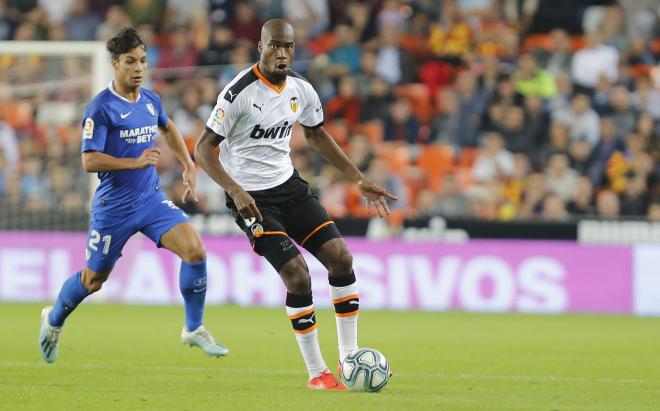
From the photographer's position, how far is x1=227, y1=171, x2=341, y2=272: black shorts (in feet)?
27.1

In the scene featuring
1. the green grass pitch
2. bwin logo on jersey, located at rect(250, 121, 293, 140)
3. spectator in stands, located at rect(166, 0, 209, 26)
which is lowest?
the green grass pitch

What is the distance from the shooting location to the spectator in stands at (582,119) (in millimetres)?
18656

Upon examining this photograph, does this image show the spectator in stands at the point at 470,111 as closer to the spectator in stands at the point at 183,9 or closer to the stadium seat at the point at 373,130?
the stadium seat at the point at 373,130

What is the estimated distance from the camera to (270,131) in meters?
8.55

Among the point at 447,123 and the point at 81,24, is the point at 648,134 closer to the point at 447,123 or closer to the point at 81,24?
the point at 447,123

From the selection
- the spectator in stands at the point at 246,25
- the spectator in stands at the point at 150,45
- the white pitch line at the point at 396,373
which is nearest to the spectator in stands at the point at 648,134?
the spectator in stands at the point at 246,25

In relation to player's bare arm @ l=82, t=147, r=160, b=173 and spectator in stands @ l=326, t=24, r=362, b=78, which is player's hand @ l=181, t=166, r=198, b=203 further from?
spectator in stands @ l=326, t=24, r=362, b=78

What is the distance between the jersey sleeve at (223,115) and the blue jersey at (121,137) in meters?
1.14

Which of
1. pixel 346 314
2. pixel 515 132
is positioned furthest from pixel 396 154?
pixel 346 314

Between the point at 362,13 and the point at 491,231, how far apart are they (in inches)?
228

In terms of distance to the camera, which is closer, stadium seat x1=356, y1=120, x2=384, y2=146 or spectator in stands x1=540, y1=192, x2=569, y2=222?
spectator in stands x1=540, y1=192, x2=569, y2=222

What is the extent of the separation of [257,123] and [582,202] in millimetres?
9649

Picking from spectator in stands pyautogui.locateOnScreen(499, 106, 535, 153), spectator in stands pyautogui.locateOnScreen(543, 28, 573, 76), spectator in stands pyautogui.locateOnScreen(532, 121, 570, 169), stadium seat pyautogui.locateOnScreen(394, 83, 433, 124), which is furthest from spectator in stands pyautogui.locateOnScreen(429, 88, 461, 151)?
spectator in stands pyautogui.locateOnScreen(543, 28, 573, 76)

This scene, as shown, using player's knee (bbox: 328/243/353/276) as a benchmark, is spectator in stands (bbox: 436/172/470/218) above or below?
below
